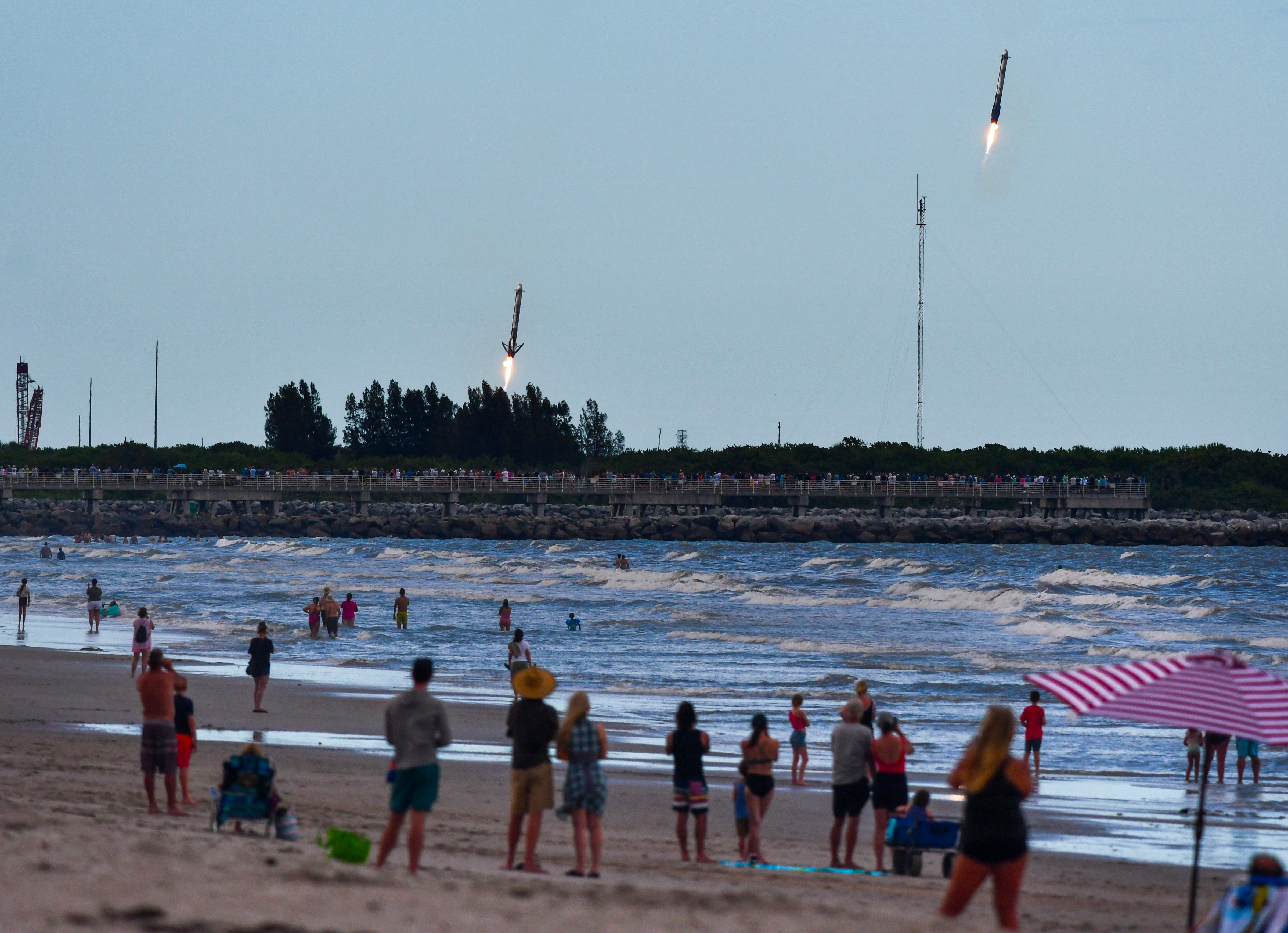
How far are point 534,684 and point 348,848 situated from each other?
5.21 feet

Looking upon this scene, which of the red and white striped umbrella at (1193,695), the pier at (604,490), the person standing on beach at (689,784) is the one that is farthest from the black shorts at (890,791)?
the pier at (604,490)

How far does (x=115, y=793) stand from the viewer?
11867 millimetres

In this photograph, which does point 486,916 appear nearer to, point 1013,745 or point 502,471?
point 1013,745

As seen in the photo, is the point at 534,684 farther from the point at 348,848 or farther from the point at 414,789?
the point at 348,848

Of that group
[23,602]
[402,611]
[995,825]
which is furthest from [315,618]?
[995,825]

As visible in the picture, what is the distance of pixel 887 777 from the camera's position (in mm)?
11078

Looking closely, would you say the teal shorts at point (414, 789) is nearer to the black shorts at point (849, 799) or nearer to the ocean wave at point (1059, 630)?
the black shorts at point (849, 799)

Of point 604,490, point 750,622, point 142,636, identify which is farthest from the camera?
point 604,490

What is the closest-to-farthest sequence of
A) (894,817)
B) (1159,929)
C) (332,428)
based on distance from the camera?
1. (1159,929)
2. (894,817)
3. (332,428)

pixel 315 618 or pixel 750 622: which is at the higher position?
pixel 315 618

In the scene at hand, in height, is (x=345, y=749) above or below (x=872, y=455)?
below

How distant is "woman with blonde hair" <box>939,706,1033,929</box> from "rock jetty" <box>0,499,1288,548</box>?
2926 inches

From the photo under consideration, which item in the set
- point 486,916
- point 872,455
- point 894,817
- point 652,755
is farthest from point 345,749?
point 872,455

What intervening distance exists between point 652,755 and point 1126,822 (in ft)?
17.3
